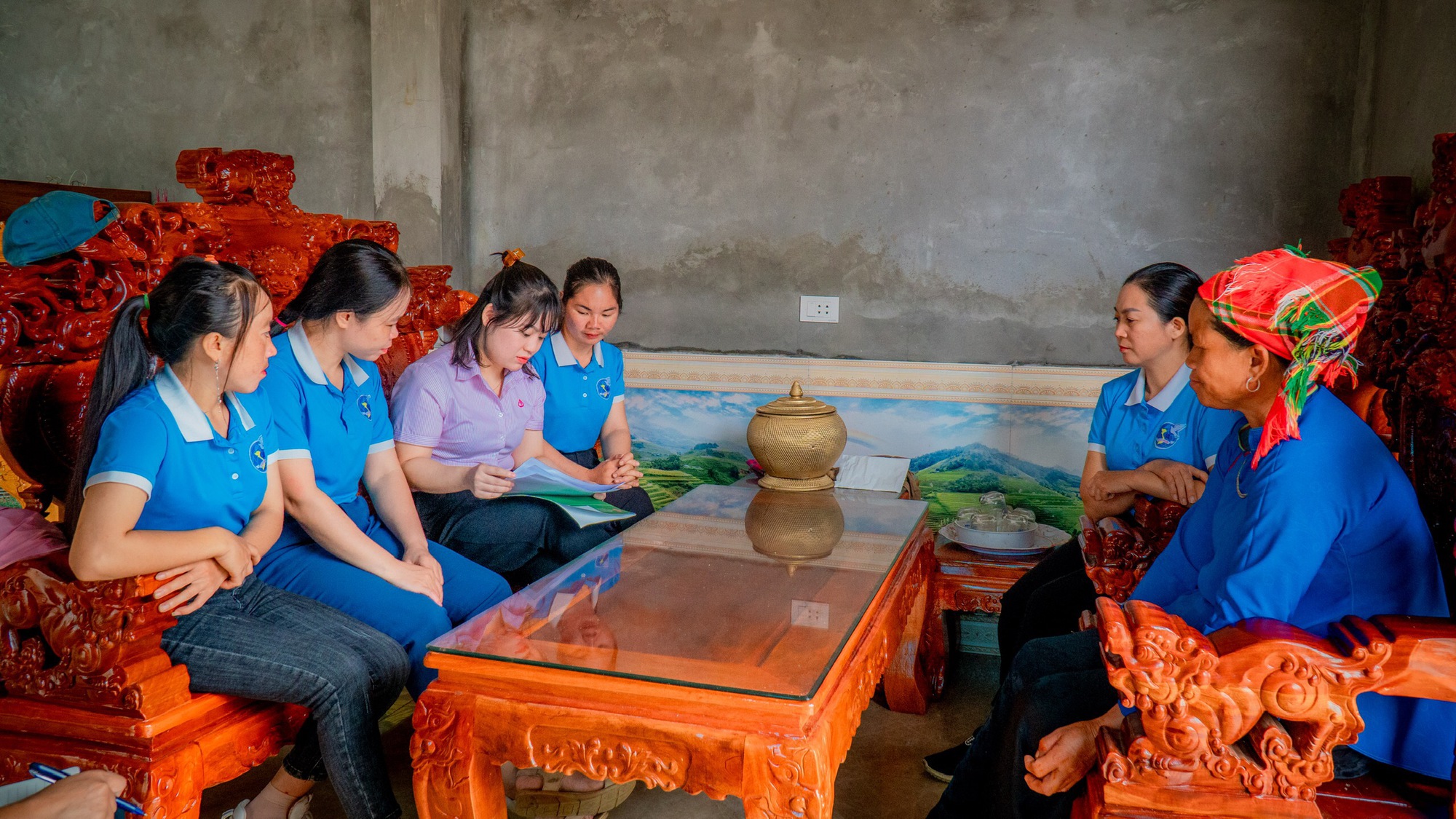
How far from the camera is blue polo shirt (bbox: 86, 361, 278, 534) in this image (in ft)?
5.24

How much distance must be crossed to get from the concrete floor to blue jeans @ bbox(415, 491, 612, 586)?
1.75 feet

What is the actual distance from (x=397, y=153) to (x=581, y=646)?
289cm

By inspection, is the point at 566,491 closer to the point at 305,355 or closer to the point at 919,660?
the point at 305,355

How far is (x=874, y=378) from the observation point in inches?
144

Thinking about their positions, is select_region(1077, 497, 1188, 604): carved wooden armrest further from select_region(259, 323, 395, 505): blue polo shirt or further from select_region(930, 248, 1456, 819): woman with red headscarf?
select_region(259, 323, 395, 505): blue polo shirt

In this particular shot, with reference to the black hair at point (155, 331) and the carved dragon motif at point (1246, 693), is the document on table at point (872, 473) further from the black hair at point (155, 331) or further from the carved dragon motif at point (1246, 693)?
the black hair at point (155, 331)

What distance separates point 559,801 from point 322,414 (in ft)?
3.37

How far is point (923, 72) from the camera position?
351 centimetres

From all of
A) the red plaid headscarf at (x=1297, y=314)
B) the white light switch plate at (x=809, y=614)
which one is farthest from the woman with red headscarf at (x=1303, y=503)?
the white light switch plate at (x=809, y=614)

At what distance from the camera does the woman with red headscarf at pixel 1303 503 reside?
4.42ft

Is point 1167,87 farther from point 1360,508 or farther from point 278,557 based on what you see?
point 278,557

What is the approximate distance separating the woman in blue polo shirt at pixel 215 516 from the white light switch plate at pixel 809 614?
2.65ft

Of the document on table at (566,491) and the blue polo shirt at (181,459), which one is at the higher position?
the blue polo shirt at (181,459)

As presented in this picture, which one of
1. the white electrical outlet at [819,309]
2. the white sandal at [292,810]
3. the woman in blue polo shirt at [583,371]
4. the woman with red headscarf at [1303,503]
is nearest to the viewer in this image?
the woman with red headscarf at [1303,503]
